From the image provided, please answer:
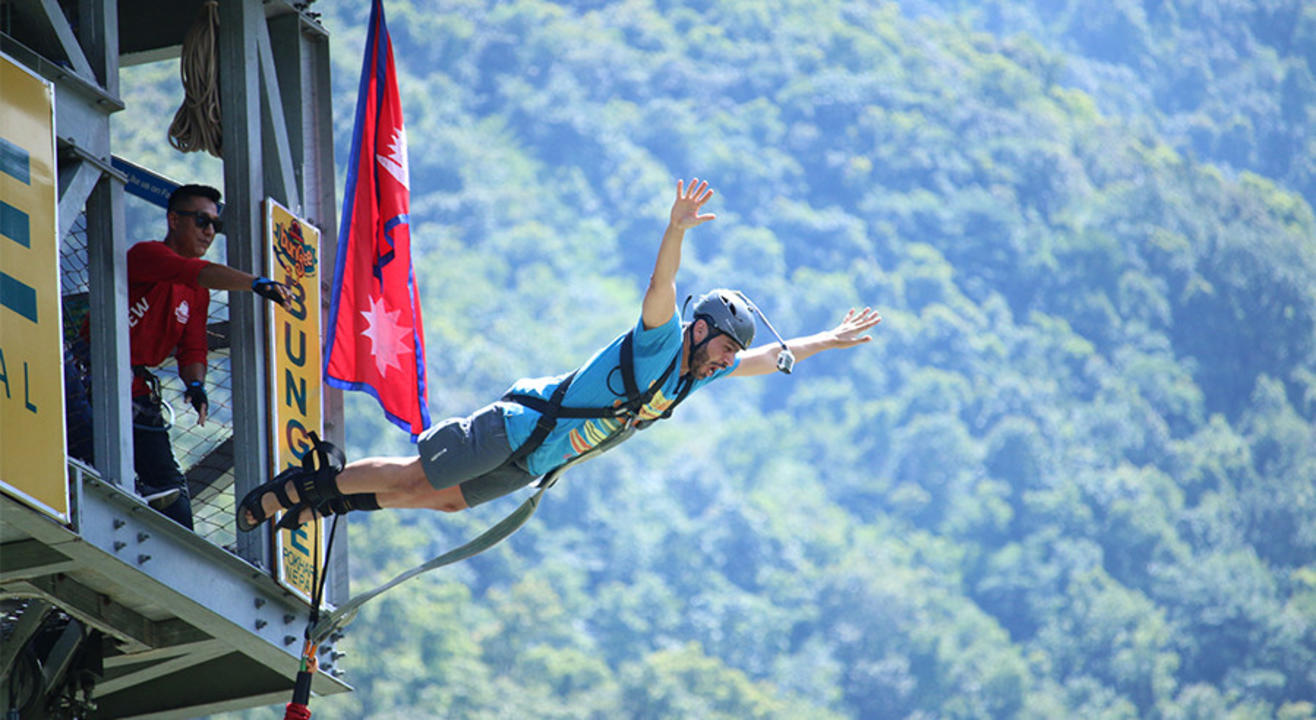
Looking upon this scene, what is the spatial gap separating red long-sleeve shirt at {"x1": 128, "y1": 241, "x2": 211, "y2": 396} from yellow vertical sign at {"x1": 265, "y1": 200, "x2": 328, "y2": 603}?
1.08ft

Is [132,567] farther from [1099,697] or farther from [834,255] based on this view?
[834,255]

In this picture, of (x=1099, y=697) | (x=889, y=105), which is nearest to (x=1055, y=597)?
(x=1099, y=697)

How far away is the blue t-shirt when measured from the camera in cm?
677

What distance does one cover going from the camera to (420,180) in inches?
3910

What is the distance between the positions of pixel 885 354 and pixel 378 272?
8446 cm

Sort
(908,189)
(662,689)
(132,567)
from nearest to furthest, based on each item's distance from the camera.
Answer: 1. (132,567)
2. (662,689)
3. (908,189)

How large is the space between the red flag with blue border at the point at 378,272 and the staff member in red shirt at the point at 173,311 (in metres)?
0.58

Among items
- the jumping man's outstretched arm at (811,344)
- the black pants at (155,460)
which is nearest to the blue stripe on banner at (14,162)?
the black pants at (155,460)

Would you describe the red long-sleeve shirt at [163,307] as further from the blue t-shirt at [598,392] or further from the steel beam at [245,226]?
the blue t-shirt at [598,392]

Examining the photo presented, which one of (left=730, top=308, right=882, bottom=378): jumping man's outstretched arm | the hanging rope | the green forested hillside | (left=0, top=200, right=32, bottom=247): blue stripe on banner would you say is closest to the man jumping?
(left=730, top=308, right=882, bottom=378): jumping man's outstretched arm

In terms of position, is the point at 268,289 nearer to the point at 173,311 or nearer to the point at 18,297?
the point at 173,311

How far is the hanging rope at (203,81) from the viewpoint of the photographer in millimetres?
7770

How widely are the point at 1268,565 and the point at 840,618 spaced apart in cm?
2003

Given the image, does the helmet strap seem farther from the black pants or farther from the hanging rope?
the hanging rope
